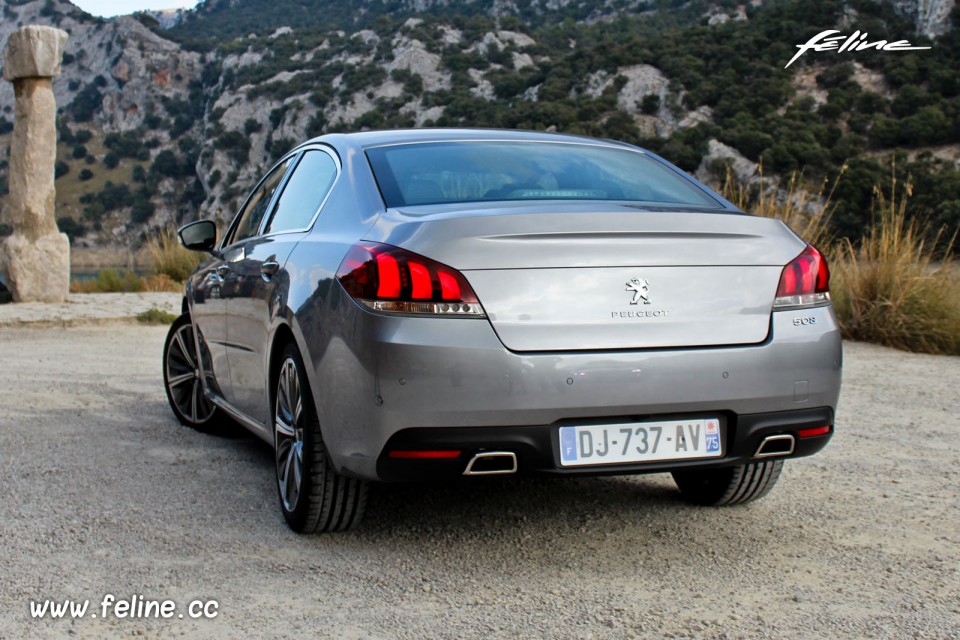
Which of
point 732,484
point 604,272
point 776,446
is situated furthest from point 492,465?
point 732,484

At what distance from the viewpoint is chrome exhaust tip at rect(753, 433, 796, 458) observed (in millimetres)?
3389

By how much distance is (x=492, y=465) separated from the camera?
318cm

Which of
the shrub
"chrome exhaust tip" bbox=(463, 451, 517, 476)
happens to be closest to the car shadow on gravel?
"chrome exhaust tip" bbox=(463, 451, 517, 476)

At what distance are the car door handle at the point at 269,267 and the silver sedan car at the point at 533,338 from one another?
199mm

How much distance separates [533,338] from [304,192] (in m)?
1.69

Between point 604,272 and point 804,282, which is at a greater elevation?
point 604,272

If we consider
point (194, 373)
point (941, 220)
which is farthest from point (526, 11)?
point (194, 373)

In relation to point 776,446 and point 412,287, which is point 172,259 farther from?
point 776,446

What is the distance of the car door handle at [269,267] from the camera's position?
405 centimetres

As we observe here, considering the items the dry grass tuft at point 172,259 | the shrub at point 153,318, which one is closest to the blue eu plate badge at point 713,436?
the shrub at point 153,318

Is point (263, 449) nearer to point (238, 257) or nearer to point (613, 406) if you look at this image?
point (238, 257)

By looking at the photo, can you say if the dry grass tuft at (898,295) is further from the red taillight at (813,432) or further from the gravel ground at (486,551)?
the red taillight at (813,432)

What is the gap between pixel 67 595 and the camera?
3.14 meters

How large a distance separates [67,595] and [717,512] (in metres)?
2.43
